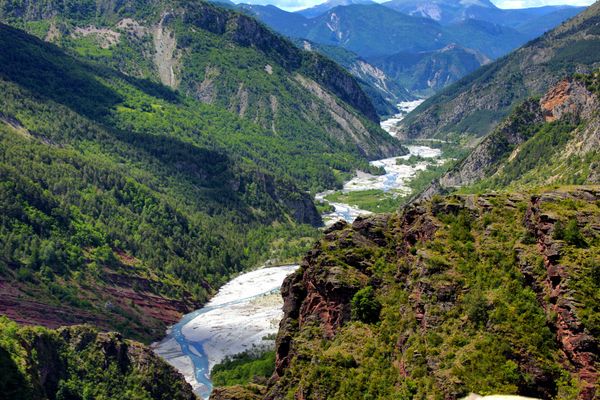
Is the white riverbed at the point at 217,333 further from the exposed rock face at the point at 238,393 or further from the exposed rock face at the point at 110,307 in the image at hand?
the exposed rock face at the point at 238,393

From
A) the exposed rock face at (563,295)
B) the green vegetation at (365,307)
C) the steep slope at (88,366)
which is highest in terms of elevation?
the exposed rock face at (563,295)

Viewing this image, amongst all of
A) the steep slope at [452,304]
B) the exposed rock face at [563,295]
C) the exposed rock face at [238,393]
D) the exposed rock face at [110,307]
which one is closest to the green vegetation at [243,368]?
the exposed rock face at [238,393]

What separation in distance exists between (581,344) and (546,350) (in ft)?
10.3

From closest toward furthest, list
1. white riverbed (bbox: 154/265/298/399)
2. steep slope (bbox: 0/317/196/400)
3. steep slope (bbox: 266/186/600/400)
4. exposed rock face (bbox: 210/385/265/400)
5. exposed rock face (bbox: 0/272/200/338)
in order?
1. steep slope (bbox: 266/186/600/400)
2. exposed rock face (bbox: 210/385/265/400)
3. steep slope (bbox: 0/317/196/400)
4. white riverbed (bbox: 154/265/298/399)
5. exposed rock face (bbox: 0/272/200/338)

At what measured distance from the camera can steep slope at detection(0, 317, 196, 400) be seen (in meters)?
110

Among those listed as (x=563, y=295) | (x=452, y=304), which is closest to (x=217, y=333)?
(x=452, y=304)

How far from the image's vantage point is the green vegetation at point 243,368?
12656cm

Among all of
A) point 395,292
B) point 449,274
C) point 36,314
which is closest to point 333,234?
point 395,292

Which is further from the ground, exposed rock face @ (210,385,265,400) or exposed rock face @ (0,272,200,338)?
exposed rock face @ (210,385,265,400)

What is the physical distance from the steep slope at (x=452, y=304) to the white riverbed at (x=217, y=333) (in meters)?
54.5

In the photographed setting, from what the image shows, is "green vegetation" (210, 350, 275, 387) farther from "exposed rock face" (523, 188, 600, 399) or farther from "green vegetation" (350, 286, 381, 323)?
"exposed rock face" (523, 188, 600, 399)

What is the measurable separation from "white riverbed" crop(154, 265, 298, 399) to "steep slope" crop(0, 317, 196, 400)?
14093 mm

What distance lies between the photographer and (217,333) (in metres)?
165

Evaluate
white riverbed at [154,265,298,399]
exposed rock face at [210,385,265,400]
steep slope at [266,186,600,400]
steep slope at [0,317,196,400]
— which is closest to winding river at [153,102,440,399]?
white riverbed at [154,265,298,399]
